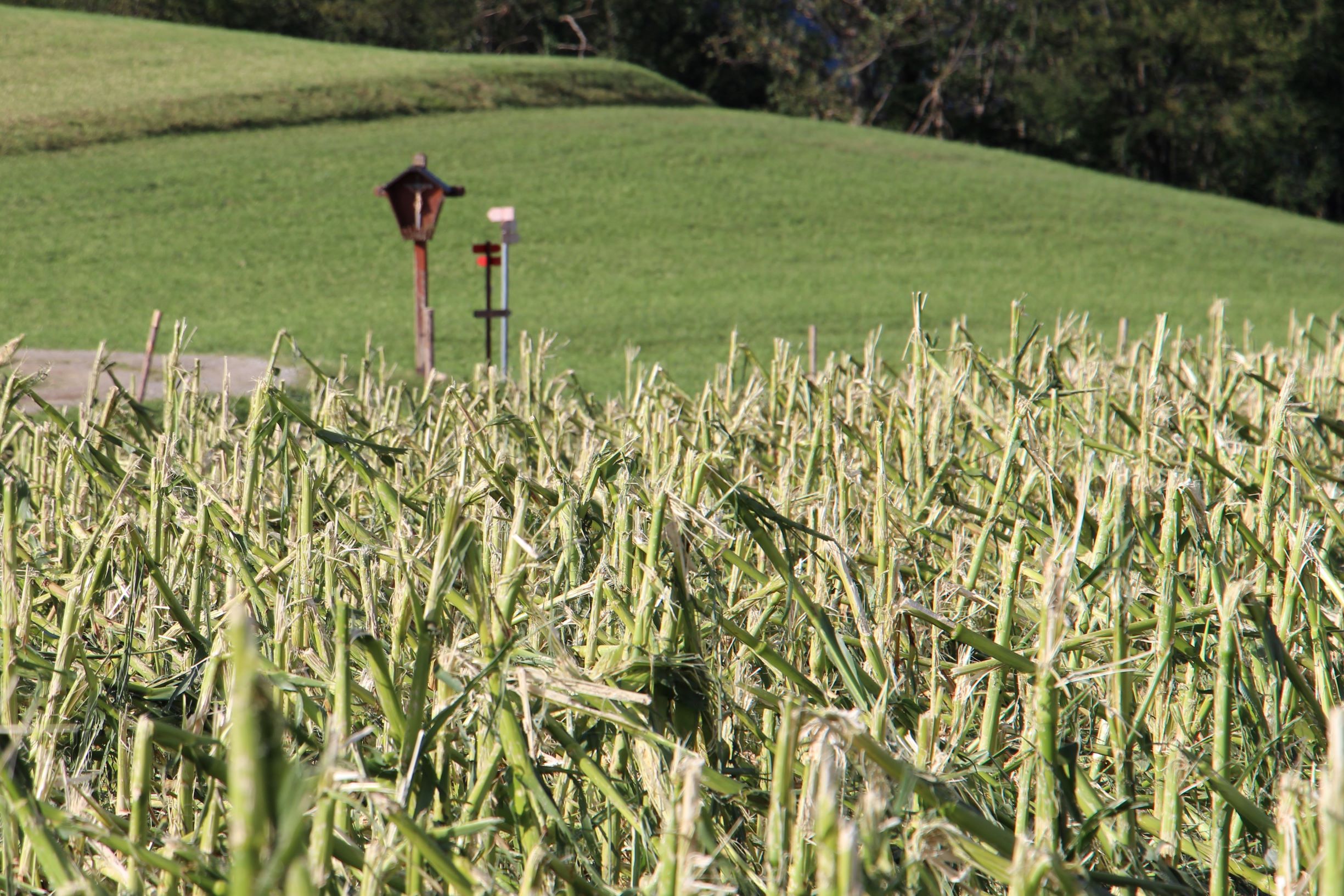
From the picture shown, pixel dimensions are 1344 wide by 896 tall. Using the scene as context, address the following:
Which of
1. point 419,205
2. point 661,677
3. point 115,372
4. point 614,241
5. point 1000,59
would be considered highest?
point 1000,59

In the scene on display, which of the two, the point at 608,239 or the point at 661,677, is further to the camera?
the point at 608,239

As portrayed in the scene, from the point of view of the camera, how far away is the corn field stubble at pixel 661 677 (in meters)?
0.81

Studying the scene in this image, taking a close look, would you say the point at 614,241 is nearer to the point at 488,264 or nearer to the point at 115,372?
the point at 488,264

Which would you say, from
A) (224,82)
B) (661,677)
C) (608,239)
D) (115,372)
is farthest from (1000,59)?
(661,677)

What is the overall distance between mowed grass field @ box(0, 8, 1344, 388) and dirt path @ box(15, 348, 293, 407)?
1.04m

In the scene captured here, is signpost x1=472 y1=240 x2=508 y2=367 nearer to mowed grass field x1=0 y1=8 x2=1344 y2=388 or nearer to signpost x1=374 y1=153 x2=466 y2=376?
signpost x1=374 y1=153 x2=466 y2=376

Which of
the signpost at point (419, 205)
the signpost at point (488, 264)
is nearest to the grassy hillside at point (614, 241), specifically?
the signpost at point (488, 264)

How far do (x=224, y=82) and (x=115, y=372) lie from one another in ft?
44.9

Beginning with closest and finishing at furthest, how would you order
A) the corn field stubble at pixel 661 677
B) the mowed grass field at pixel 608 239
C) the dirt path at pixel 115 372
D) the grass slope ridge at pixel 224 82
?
the corn field stubble at pixel 661 677 → the dirt path at pixel 115 372 → the mowed grass field at pixel 608 239 → the grass slope ridge at pixel 224 82

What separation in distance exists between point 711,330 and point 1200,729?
30.2 feet

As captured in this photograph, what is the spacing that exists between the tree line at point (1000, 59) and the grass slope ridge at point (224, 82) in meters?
8.55

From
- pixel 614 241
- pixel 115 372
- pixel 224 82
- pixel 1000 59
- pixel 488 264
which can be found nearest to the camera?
pixel 115 372

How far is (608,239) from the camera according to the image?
14117 millimetres

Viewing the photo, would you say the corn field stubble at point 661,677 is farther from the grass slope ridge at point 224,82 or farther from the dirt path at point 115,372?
the grass slope ridge at point 224,82
